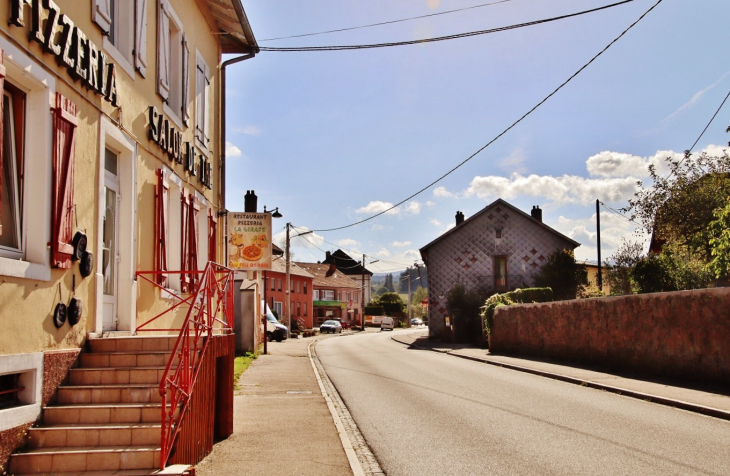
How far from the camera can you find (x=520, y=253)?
42688 mm

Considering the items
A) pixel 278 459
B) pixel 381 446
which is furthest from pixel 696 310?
pixel 278 459

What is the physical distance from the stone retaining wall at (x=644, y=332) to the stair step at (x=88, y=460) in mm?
11235

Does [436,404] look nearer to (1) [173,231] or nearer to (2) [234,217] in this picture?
(1) [173,231]

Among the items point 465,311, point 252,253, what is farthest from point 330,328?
point 252,253

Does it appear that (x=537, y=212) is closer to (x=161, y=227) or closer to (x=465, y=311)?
(x=465, y=311)

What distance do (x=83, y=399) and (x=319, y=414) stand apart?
199 inches

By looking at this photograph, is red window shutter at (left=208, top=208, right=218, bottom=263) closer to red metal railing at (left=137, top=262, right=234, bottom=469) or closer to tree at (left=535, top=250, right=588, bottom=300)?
red metal railing at (left=137, top=262, right=234, bottom=469)

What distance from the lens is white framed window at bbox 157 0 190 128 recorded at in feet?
36.3

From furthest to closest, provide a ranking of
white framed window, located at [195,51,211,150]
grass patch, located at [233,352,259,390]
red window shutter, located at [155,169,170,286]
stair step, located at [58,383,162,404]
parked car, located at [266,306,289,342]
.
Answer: parked car, located at [266,306,289,342] → grass patch, located at [233,352,259,390] → white framed window, located at [195,51,211,150] → red window shutter, located at [155,169,170,286] → stair step, located at [58,383,162,404]

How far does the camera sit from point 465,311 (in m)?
39.3

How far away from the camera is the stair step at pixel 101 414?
21.2 feet

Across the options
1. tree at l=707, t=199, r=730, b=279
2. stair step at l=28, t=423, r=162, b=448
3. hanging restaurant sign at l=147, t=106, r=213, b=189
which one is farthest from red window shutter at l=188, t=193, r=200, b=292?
tree at l=707, t=199, r=730, b=279

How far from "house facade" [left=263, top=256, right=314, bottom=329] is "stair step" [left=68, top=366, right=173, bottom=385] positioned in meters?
56.4

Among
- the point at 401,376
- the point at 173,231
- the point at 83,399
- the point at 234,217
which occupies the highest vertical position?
the point at 234,217
